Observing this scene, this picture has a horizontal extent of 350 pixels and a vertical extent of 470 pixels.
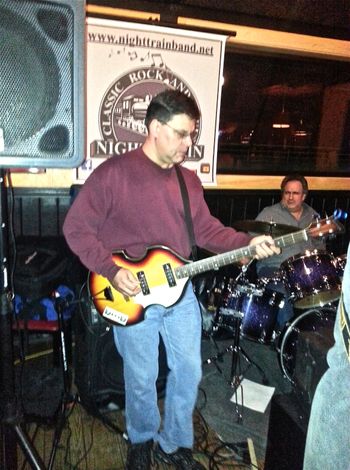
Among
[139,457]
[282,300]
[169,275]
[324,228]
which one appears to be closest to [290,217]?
[282,300]

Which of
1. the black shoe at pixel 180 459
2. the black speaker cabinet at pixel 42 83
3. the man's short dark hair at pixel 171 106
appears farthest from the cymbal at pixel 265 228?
the black speaker cabinet at pixel 42 83

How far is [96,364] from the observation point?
2.60m

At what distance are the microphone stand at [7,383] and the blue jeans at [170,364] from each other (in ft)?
2.17

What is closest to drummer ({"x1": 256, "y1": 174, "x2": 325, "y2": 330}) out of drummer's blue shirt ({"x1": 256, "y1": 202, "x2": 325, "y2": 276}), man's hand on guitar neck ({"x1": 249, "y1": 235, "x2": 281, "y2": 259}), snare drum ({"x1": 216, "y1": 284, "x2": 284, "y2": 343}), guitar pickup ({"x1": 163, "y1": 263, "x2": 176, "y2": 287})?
drummer's blue shirt ({"x1": 256, "y1": 202, "x2": 325, "y2": 276})

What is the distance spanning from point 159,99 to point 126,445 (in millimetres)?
→ 2058

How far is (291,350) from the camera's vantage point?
120 inches

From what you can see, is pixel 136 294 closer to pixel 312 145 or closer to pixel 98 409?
pixel 98 409

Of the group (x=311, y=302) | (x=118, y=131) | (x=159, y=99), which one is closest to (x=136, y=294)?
(x=159, y=99)

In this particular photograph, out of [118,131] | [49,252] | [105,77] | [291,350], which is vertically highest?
[105,77]

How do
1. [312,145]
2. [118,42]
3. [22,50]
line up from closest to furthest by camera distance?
[22,50]
[118,42]
[312,145]

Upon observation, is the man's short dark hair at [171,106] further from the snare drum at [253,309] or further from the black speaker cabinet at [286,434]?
the snare drum at [253,309]

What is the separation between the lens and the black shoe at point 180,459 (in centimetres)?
222

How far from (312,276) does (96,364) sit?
1653 millimetres

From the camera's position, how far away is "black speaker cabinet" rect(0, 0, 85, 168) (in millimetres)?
1169
